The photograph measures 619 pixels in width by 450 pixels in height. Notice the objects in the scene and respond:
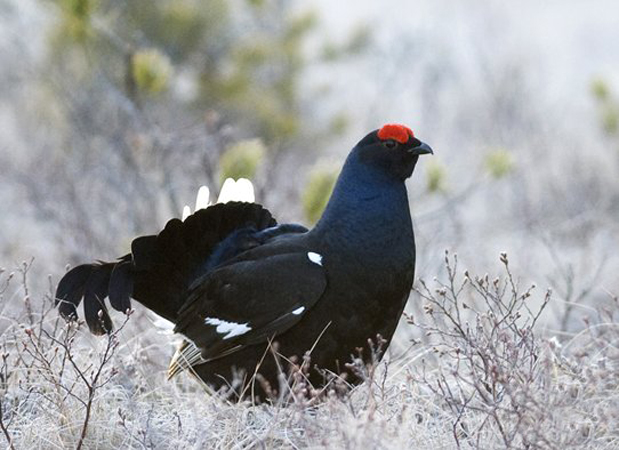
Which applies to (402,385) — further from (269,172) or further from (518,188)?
(518,188)

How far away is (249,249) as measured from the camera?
375 cm

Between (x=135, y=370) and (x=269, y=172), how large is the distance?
74.0 inches

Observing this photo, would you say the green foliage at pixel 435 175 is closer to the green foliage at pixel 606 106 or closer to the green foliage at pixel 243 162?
the green foliage at pixel 243 162

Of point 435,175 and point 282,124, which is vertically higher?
point 282,124

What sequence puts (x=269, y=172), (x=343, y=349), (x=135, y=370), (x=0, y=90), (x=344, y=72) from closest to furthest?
(x=343, y=349)
(x=135, y=370)
(x=269, y=172)
(x=0, y=90)
(x=344, y=72)

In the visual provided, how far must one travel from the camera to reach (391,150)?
3.55 metres

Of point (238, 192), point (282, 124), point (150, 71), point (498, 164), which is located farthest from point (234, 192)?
point (282, 124)

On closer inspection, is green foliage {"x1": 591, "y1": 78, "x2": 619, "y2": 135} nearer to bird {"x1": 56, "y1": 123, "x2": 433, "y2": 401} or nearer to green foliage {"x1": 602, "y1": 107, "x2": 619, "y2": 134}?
green foliage {"x1": 602, "y1": 107, "x2": 619, "y2": 134}

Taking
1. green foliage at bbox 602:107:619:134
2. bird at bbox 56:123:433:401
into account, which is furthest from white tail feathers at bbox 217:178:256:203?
green foliage at bbox 602:107:619:134

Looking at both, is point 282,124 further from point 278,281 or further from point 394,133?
point 278,281

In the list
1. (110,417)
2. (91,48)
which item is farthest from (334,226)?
(91,48)

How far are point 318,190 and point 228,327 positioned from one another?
4.08 feet

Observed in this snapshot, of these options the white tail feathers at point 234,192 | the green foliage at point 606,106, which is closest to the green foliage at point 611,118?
the green foliage at point 606,106

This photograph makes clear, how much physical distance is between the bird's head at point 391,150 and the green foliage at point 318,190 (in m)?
1.12
